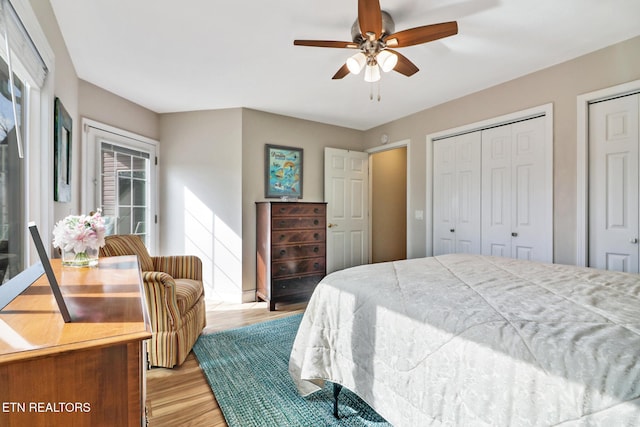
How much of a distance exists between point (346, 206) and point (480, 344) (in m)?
3.61

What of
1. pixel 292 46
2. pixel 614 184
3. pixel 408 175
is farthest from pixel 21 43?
pixel 614 184

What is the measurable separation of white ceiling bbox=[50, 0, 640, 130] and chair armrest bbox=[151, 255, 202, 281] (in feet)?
5.71

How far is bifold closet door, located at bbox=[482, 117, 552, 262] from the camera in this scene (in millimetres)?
Result: 2791

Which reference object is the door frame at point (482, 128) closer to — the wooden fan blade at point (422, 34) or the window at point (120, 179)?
the wooden fan blade at point (422, 34)

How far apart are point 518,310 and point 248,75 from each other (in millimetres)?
2787

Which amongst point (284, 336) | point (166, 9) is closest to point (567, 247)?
point (284, 336)

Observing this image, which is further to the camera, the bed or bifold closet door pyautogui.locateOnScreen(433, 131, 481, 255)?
bifold closet door pyautogui.locateOnScreen(433, 131, 481, 255)

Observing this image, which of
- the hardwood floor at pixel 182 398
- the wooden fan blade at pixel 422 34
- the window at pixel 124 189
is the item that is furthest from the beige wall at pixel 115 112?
the wooden fan blade at pixel 422 34

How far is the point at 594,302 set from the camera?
1.12 metres

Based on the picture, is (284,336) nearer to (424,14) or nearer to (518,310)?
(518,310)

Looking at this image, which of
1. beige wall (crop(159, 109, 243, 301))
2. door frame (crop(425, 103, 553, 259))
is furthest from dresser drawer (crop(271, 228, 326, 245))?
door frame (crop(425, 103, 553, 259))

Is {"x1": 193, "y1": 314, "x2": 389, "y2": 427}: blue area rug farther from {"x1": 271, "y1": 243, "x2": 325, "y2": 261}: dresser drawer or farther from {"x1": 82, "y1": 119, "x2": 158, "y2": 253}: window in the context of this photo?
{"x1": 82, "y1": 119, "x2": 158, "y2": 253}: window

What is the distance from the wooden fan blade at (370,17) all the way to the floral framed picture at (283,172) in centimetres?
231

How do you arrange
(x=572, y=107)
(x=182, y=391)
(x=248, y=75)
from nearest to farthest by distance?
(x=182, y=391) < (x=572, y=107) < (x=248, y=75)
